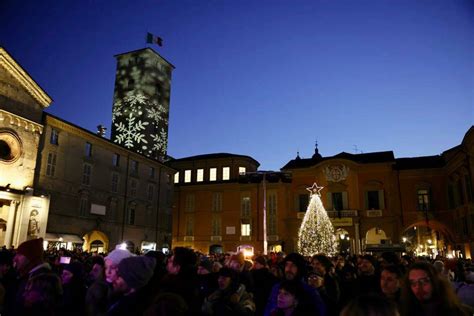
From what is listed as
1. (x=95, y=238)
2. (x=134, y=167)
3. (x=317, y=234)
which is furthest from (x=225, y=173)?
(x=317, y=234)

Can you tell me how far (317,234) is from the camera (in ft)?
93.7

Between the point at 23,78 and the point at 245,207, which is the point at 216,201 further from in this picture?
the point at 23,78

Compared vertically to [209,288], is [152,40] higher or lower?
higher

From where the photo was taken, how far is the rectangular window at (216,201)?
43.4 meters

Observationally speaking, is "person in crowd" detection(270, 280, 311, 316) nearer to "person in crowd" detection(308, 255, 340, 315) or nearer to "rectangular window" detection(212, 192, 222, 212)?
"person in crowd" detection(308, 255, 340, 315)

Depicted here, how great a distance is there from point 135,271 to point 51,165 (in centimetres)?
2593

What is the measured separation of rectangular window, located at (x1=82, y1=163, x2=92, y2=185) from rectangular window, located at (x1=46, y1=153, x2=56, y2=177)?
9.47ft

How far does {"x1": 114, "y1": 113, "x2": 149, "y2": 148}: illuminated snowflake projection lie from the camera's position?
143 feet

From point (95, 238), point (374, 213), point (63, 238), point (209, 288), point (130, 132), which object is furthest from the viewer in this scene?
point (130, 132)

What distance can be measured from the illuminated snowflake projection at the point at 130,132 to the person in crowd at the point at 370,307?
4285 cm

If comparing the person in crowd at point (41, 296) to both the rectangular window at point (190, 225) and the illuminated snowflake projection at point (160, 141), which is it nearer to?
the rectangular window at point (190, 225)

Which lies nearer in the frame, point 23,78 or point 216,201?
point 23,78

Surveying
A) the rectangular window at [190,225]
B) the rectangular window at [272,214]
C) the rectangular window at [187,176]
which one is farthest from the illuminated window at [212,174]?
the rectangular window at [272,214]

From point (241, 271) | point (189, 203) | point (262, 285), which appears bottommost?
point (262, 285)
